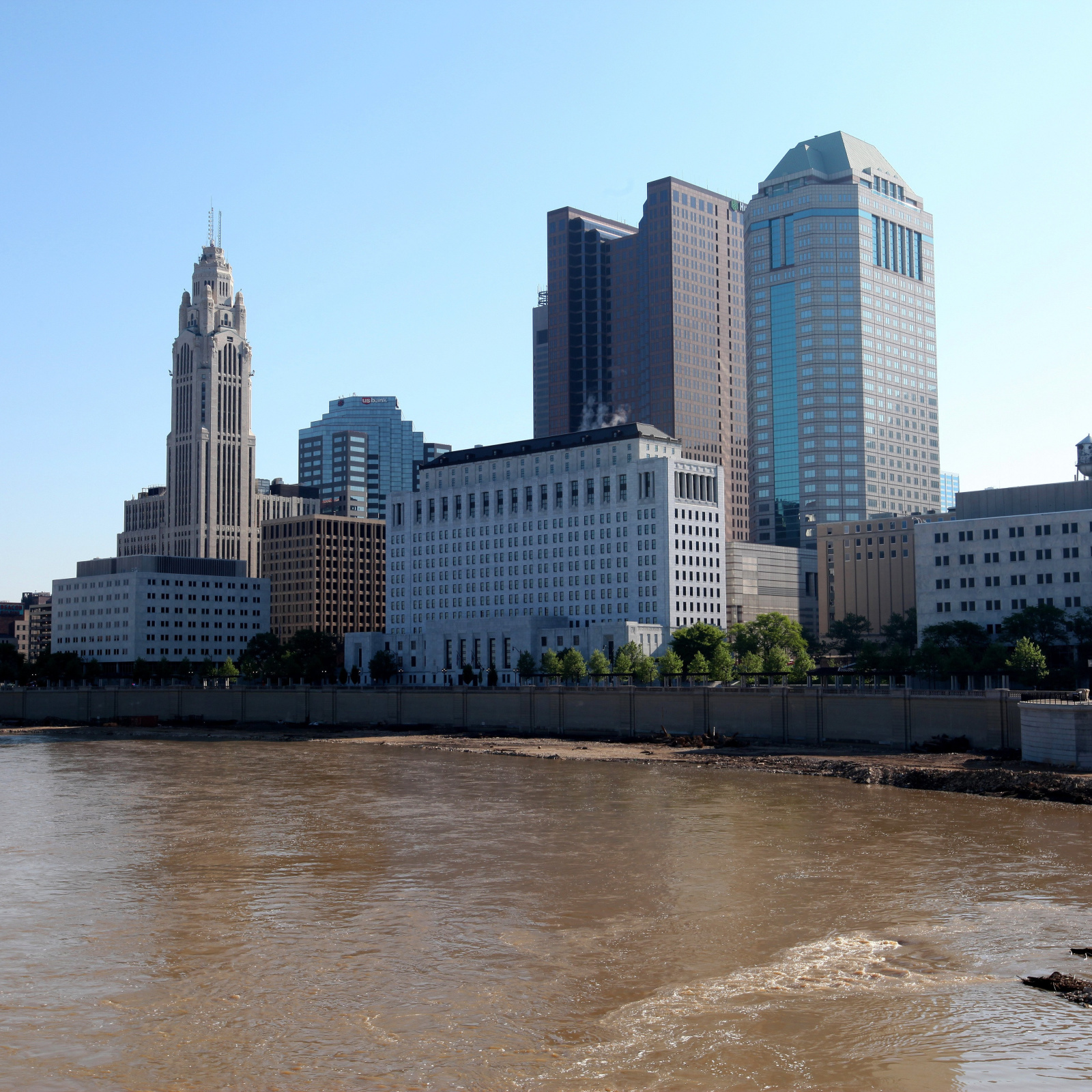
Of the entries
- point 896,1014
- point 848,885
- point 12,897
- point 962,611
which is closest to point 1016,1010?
point 896,1014

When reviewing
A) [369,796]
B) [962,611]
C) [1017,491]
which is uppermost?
[1017,491]

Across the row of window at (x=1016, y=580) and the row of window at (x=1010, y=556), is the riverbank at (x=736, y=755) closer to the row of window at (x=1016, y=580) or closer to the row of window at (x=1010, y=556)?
the row of window at (x=1016, y=580)

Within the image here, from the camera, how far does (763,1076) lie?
2942cm

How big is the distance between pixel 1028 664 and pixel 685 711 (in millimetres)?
40715

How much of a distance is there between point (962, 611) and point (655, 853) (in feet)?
453

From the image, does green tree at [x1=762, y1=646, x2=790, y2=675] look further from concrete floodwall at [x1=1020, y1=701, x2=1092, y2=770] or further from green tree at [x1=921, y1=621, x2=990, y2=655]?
concrete floodwall at [x1=1020, y1=701, x2=1092, y2=770]

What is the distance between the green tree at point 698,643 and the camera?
19112cm

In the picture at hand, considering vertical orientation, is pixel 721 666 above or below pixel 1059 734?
above

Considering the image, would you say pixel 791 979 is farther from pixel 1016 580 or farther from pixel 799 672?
pixel 1016 580

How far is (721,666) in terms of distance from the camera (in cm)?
18812

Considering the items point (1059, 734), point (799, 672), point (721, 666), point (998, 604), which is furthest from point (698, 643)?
point (1059, 734)

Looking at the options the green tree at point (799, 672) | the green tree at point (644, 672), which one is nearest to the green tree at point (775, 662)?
the green tree at point (799, 672)

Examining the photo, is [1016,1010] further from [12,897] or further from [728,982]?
[12,897]

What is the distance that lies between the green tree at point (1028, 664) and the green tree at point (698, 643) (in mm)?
51860
